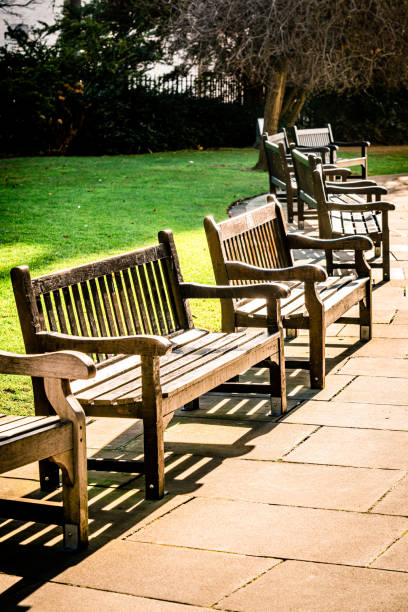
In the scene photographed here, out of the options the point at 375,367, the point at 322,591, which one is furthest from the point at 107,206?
the point at 322,591

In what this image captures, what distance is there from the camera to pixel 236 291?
504 cm

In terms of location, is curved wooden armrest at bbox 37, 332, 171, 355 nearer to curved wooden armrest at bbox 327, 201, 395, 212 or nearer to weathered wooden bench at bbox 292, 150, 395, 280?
weathered wooden bench at bbox 292, 150, 395, 280

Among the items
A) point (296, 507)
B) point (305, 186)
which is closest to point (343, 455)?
point (296, 507)

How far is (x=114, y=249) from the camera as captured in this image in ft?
35.1

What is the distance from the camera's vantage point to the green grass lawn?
9.38m

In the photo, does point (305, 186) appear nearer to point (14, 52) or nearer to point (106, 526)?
point (106, 526)

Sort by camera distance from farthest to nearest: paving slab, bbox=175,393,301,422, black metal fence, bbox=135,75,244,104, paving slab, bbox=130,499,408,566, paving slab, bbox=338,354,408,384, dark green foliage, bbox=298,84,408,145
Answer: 1. black metal fence, bbox=135,75,244,104
2. dark green foliage, bbox=298,84,408,145
3. paving slab, bbox=338,354,408,384
4. paving slab, bbox=175,393,301,422
5. paving slab, bbox=130,499,408,566

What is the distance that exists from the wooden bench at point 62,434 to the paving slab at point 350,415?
176cm

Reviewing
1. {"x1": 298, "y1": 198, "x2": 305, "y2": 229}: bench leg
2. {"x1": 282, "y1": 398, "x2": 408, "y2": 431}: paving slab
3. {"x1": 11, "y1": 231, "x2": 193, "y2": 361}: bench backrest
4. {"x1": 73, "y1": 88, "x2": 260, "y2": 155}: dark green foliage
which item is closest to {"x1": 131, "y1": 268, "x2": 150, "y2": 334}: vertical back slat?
{"x1": 11, "y1": 231, "x2": 193, "y2": 361}: bench backrest

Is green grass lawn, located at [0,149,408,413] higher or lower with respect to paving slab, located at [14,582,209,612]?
higher

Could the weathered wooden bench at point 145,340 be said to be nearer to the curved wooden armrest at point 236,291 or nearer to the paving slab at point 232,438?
the curved wooden armrest at point 236,291

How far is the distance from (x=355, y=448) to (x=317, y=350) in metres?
1.08

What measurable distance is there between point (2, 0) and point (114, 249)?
635 inches

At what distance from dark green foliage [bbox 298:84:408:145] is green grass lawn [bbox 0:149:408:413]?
238 cm
